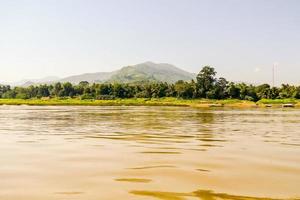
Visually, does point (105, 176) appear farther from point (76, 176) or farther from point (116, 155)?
point (116, 155)

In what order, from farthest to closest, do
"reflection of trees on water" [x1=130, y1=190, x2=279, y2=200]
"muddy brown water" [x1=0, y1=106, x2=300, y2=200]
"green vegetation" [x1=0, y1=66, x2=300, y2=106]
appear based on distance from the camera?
"green vegetation" [x1=0, y1=66, x2=300, y2=106]
"muddy brown water" [x1=0, y1=106, x2=300, y2=200]
"reflection of trees on water" [x1=130, y1=190, x2=279, y2=200]

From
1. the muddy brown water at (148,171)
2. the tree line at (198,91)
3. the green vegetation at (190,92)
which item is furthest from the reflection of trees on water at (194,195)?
the tree line at (198,91)

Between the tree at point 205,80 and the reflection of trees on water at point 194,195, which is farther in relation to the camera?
the tree at point 205,80

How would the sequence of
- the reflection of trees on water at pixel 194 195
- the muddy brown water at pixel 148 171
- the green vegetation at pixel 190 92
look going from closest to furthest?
the reflection of trees on water at pixel 194 195
the muddy brown water at pixel 148 171
the green vegetation at pixel 190 92

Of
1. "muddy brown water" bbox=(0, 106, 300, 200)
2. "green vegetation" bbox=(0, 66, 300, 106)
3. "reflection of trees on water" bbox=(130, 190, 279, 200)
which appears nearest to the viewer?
"reflection of trees on water" bbox=(130, 190, 279, 200)

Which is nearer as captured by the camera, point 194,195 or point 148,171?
point 194,195

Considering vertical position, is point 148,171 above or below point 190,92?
below

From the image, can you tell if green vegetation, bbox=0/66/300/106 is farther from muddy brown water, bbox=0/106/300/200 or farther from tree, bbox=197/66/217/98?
muddy brown water, bbox=0/106/300/200

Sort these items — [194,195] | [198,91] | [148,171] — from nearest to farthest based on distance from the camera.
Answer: [194,195] → [148,171] → [198,91]

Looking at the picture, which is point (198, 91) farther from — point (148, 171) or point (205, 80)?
point (148, 171)

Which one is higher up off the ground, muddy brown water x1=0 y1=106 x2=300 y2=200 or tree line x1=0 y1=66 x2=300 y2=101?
tree line x1=0 y1=66 x2=300 y2=101

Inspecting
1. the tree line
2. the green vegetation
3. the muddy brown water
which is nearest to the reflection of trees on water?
the muddy brown water

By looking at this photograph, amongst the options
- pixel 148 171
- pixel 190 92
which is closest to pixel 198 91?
pixel 190 92

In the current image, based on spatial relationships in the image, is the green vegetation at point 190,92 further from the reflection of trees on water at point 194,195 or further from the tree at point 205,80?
the reflection of trees on water at point 194,195
